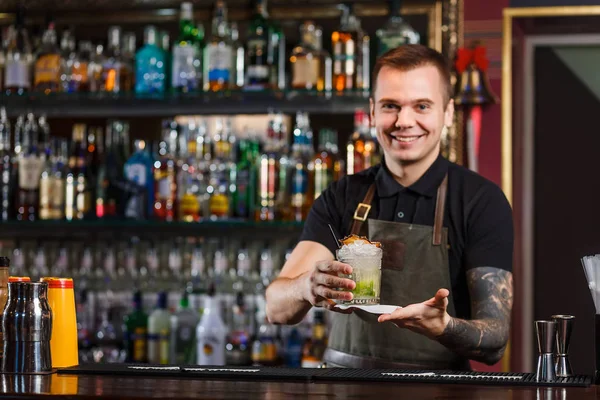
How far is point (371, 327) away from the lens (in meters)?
2.67

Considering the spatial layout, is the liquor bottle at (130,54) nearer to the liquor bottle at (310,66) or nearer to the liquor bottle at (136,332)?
the liquor bottle at (310,66)

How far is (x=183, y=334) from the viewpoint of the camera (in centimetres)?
398

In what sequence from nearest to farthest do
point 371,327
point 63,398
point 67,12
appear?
point 63,398 → point 371,327 → point 67,12

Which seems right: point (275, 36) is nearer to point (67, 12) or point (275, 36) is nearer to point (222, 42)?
point (222, 42)

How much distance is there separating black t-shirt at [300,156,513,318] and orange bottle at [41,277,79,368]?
79cm

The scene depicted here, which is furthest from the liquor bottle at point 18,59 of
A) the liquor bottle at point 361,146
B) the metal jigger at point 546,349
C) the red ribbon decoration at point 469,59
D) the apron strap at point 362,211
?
the metal jigger at point 546,349

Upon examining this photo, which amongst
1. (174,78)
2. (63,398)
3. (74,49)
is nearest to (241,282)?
(174,78)

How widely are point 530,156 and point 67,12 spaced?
2127 mm

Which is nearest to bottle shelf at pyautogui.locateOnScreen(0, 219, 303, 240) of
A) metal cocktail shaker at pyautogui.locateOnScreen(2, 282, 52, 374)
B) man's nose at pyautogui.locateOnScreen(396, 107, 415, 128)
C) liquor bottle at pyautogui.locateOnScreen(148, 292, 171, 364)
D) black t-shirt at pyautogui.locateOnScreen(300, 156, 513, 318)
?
liquor bottle at pyautogui.locateOnScreen(148, 292, 171, 364)

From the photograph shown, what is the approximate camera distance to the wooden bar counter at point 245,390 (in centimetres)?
178

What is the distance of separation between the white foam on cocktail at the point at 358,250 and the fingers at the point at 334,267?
44 mm

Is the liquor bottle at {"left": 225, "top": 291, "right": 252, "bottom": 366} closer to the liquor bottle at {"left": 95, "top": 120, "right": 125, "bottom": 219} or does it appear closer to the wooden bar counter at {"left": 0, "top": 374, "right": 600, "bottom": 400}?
the liquor bottle at {"left": 95, "top": 120, "right": 125, "bottom": 219}

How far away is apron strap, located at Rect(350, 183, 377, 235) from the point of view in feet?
9.19

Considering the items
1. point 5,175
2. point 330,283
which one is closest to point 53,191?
point 5,175
